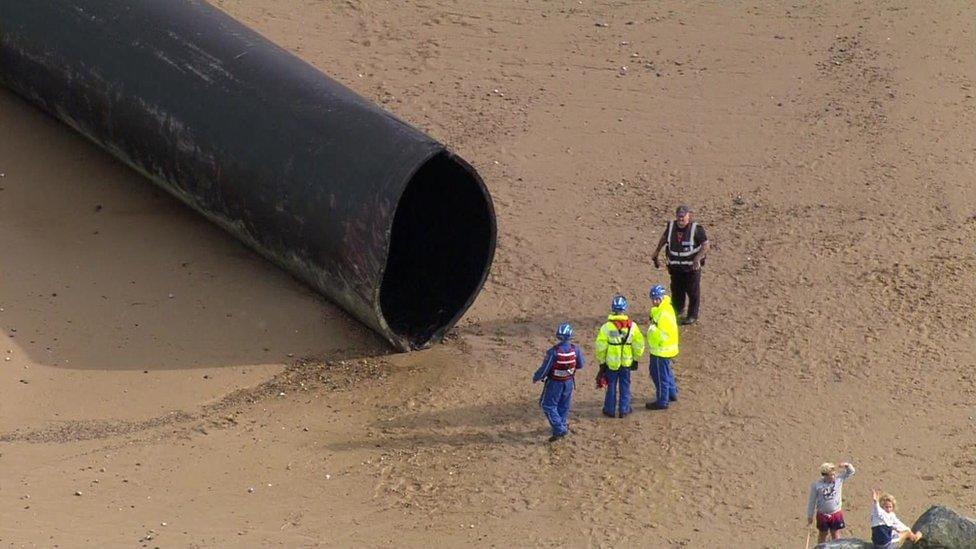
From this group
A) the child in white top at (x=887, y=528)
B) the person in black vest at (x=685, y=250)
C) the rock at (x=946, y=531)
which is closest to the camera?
the rock at (x=946, y=531)

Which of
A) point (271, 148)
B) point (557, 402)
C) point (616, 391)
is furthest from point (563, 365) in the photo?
point (271, 148)

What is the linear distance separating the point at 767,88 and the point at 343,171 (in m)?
7.41

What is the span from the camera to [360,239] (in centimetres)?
1591

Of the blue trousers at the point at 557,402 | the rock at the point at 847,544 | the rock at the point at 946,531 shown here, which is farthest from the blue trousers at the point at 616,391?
the rock at the point at 946,531

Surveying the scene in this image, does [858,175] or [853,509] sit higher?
[858,175]

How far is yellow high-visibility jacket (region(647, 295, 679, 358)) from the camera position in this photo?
15.6 meters

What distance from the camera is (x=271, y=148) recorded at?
16516mm

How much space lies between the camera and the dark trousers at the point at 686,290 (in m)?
17.1

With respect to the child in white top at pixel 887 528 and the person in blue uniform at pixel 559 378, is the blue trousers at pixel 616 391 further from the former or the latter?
the child in white top at pixel 887 528

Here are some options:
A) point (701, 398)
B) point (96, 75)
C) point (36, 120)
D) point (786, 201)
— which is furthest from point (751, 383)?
point (36, 120)

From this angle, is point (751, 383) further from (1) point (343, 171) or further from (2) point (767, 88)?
(2) point (767, 88)

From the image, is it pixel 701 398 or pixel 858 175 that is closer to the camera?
pixel 701 398

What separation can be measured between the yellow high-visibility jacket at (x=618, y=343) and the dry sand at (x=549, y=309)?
26.6 inches

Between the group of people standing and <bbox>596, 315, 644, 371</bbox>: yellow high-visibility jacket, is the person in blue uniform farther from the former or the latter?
<bbox>596, 315, 644, 371</bbox>: yellow high-visibility jacket
